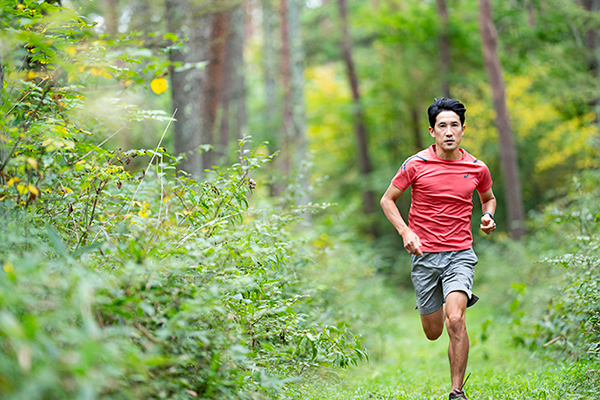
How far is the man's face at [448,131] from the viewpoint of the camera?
434 cm

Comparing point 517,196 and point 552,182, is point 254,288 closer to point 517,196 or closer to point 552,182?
point 517,196

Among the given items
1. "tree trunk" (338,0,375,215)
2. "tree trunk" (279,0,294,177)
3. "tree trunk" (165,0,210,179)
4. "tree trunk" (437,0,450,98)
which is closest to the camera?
"tree trunk" (165,0,210,179)

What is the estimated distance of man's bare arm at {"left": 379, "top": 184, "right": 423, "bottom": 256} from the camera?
4.20 metres

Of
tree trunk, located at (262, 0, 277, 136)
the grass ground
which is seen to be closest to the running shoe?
the grass ground

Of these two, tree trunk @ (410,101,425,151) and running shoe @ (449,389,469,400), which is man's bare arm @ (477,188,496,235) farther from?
tree trunk @ (410,101,425,151)

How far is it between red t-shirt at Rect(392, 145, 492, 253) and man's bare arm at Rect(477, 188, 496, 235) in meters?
0.15

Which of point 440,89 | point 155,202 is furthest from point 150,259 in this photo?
point 440,89

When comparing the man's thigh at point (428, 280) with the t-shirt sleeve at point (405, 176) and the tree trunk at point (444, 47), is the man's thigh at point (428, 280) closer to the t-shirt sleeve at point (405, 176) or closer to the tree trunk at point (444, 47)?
the t-shirt sleeve at point (405, 176)

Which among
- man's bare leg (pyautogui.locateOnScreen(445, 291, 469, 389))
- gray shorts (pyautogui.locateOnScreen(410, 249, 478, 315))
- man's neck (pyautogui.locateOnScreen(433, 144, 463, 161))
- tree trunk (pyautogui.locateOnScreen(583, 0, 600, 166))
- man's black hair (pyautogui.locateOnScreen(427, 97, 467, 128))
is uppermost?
tree trunk (pyautogui.locateOnScreen(583, 0, 600, 166))

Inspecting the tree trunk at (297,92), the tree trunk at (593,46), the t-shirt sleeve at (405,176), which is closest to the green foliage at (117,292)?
the t-shirt sleeve at (405,176)

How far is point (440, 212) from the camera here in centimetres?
436

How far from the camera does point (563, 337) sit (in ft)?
17.3

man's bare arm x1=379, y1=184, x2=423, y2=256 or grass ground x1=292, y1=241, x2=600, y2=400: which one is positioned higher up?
man's bare arm x1=379, y1=184, x2=423, y2=256

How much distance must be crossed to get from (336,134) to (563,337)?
20.5 m
